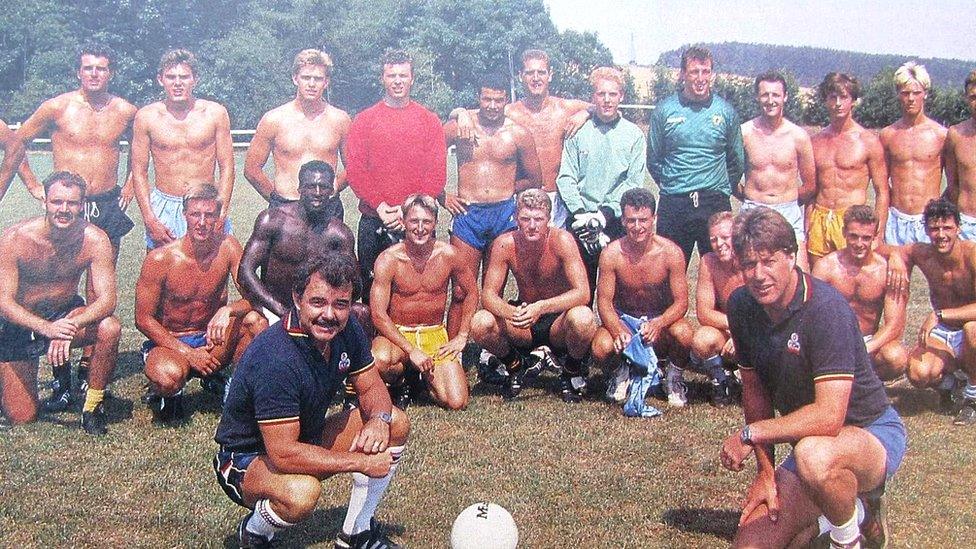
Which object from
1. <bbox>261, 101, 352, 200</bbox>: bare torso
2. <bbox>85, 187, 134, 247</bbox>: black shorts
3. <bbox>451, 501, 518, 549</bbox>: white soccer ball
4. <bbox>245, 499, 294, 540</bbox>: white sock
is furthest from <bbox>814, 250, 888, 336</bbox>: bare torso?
<bbox>85, 187, 134, 247</bbox>: black shorts

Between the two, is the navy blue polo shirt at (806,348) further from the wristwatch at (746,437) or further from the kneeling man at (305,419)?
the kneeling man at (305,419)

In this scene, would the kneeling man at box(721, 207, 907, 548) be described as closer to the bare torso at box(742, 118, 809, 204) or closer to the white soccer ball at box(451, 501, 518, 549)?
the white soccer ball at box(451, 501, 518, 549)

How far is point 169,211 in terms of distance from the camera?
24.3 ft

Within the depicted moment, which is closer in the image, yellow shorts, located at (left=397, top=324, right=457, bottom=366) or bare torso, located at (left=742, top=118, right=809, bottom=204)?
yellow shorts, located at (left=397, top=324, right=457, bottom=366)

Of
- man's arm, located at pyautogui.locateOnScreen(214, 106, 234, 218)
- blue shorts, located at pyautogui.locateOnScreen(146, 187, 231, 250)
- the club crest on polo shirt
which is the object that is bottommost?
blue shorts, located at pyautogui.locateOnScreen(146, 187, 231, 250)

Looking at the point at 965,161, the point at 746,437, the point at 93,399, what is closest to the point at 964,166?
the point at 965,161

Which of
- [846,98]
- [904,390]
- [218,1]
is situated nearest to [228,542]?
[904,390]

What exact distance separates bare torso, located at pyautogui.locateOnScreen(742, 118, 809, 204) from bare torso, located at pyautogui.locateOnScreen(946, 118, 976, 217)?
1031 mm

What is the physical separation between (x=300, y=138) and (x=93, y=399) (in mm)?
2450

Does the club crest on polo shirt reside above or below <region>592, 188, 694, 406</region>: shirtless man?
above

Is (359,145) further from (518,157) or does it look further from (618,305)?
(618,305)

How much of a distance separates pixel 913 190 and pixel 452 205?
3329 mm

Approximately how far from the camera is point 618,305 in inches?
262

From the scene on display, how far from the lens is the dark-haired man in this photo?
7145 mm
